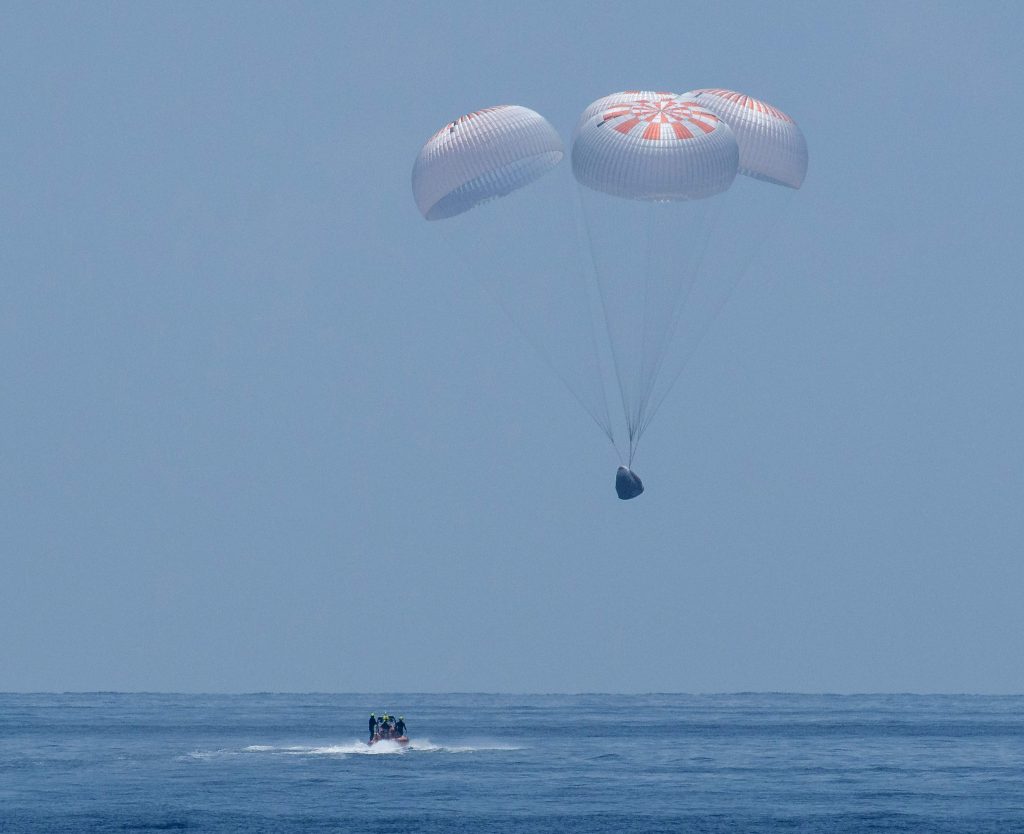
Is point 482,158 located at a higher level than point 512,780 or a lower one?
higher

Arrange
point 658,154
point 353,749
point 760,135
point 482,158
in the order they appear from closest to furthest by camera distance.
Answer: point 658,154 → point 482,158 → point 760,135 → point 353,749

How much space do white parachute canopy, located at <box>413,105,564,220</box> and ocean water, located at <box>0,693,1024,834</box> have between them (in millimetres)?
14112

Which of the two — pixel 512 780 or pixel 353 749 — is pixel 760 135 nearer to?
pixel 512 780

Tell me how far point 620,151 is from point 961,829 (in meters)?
17.0

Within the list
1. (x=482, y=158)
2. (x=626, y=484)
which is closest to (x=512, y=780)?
(x=626, y=484)

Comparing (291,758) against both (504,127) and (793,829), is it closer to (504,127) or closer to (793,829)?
(793,829)

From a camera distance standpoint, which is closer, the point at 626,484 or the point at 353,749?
the point at 626,484

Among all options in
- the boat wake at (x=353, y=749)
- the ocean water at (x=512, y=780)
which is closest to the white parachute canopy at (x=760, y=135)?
the ocean water at (x=512, y=780)

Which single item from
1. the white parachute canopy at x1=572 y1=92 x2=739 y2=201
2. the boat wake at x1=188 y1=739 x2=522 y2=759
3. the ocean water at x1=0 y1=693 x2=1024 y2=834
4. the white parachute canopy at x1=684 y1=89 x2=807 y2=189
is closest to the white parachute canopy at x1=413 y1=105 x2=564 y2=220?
the white parachute canopy at x1=572 y1=92 x2=739 y2=201

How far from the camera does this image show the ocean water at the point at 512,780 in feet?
127

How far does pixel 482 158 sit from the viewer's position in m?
37.3

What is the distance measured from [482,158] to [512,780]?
1914 centimetres

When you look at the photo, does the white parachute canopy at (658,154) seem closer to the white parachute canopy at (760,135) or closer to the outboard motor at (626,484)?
the white parachute canopy at (760,135)

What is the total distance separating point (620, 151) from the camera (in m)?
36.7
